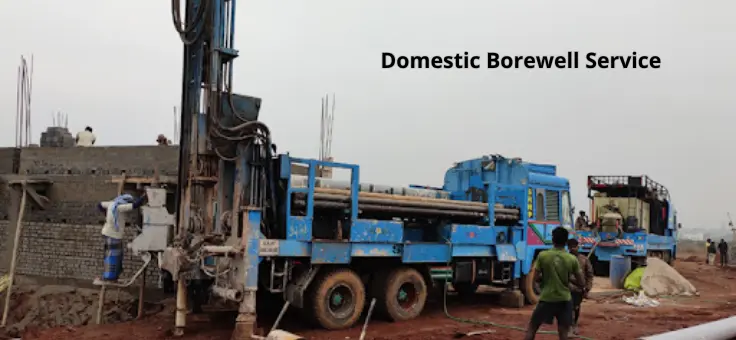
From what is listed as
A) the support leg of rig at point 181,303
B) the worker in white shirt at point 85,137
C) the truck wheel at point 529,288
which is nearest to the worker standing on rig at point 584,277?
the truck wheel at point 529,288

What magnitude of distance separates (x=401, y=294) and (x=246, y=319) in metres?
3.10

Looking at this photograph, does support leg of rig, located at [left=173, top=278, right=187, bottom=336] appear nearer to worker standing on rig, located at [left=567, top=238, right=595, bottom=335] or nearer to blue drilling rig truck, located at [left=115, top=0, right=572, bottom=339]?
blue drilling rig truck, located at [left=115, top=0, right=572, bottom=339]

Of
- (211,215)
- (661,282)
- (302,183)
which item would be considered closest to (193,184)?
(211,215)

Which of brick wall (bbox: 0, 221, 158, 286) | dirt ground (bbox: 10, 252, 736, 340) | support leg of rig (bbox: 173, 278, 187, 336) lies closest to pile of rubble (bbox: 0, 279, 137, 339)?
brick wall (bbox: 0, 221, 158, 286)

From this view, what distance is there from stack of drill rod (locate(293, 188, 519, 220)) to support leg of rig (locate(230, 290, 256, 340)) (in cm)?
147

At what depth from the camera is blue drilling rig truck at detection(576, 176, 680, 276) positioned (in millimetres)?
18750

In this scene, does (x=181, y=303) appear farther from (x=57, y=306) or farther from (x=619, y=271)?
(x=619, y=271)

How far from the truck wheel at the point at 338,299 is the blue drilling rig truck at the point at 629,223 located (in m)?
Result: 10.4

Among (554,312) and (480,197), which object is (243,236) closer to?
(554,312)

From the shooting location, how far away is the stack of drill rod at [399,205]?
8.77 metres

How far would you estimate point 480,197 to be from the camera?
38.9 feet

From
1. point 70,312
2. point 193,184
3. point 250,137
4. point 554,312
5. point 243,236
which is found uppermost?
point 250,137

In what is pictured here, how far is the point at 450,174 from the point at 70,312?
801 cm

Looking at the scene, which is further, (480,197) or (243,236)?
(480,197)
